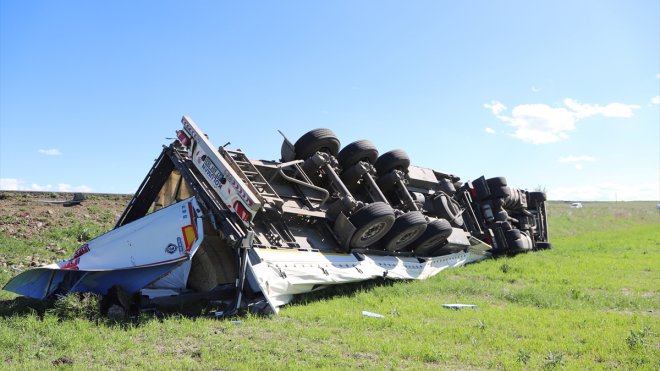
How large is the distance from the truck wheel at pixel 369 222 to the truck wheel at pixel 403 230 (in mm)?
327

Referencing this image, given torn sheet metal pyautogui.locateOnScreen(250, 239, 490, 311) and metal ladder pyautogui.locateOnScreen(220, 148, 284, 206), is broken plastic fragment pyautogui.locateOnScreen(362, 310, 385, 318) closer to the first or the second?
torn sheet metal pyautogui.locateOnScreen(250, 239, 490, 311)

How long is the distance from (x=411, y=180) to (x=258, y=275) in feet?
20.9

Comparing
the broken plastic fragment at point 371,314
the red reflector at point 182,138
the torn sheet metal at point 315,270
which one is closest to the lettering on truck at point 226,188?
the red reflector at point 182,138

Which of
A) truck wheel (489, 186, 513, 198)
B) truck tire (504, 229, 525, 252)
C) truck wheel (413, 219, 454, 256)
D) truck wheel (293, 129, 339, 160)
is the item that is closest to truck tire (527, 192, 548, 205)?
truck wheel (489, 186, 513, 198)

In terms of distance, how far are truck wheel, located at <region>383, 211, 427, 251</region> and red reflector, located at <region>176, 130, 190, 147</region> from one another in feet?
12.1

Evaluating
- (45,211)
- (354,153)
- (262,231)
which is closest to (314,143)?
(354,153)

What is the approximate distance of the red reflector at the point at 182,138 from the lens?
7.78 metres

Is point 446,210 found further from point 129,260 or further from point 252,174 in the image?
point 129,260

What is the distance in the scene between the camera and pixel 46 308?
6.24 metres

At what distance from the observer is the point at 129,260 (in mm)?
6555

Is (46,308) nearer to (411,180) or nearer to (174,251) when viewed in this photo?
(174,251)

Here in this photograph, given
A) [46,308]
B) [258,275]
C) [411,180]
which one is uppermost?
[411,180]

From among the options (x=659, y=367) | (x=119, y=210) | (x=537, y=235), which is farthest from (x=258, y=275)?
(x=537, y=235)

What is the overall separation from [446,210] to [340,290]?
4978mm
